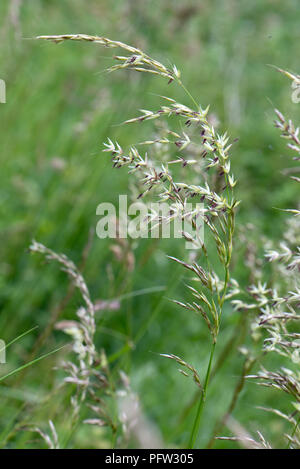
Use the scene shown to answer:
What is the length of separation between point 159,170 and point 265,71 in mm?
5429

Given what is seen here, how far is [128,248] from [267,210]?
8.41ft

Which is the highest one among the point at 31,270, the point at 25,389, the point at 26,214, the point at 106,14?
the point at 106,14

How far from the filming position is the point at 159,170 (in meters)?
1.25

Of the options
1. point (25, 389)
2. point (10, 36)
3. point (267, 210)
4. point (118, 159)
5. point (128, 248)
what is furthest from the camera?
point (267, 210)

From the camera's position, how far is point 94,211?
325 centimetres

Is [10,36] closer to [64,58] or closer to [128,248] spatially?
[64,58]

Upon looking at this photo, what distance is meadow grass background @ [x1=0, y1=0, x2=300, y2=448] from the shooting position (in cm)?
228

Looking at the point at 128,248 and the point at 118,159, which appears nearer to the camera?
the point at 118,159

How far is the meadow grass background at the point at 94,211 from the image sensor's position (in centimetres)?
228
